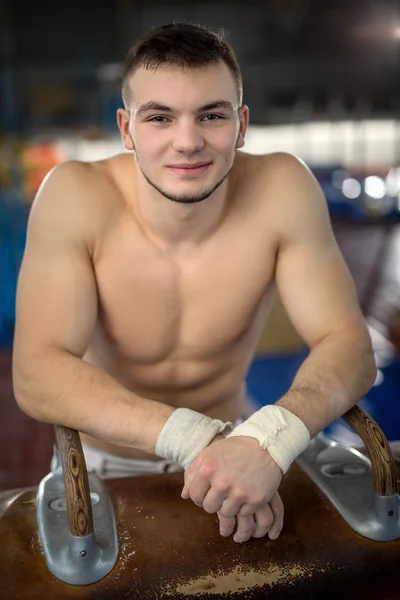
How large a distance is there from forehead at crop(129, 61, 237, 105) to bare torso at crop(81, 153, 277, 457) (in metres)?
0.27

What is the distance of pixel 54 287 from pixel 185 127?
39 cm

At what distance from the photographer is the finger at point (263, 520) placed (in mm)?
1044

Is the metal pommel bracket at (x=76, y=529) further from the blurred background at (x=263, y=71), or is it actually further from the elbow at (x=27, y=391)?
the blurred background at (x=263, y=71)

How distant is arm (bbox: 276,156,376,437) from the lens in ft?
3.92

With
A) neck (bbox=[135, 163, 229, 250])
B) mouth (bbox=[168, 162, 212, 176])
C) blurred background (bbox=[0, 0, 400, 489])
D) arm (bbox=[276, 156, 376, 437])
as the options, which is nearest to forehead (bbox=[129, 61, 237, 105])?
mouth (bbox=[168, 162, 212, 176])

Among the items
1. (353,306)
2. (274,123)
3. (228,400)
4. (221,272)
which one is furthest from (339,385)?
(274,123)

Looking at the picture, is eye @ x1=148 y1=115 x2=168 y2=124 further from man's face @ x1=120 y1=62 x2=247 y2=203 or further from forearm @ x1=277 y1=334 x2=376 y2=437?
forearm @ x1=277 y1=334 x2=376 y2=437

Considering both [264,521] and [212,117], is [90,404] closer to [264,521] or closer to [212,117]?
[264,521]

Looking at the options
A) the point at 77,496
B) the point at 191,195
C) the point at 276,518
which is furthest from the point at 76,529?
the point at 191,195

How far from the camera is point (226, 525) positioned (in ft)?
3.44

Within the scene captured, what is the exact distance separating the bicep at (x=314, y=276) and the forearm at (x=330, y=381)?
5 centimetres

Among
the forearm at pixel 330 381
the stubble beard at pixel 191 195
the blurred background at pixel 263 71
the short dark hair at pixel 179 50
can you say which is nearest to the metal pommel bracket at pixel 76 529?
the forearm at pixel 330 381

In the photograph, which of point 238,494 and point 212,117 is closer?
point 238,494

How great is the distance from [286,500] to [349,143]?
1040 cm
